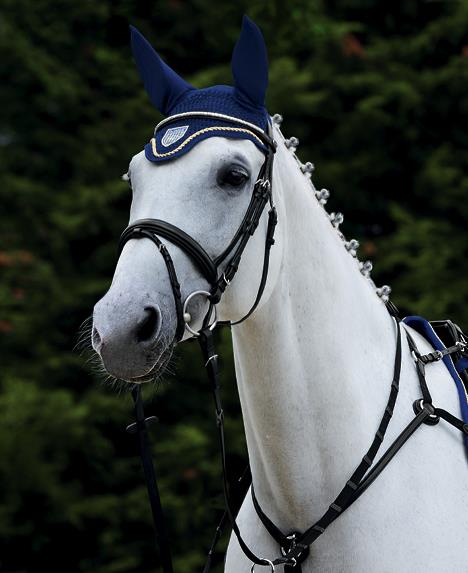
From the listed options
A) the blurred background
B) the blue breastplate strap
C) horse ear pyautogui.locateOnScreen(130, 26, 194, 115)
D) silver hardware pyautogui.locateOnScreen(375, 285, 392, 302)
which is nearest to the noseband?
horse ear pyautogui.locateOnScreen(130, 26, 194, 115)

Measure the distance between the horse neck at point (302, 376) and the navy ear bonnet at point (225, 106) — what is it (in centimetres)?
18

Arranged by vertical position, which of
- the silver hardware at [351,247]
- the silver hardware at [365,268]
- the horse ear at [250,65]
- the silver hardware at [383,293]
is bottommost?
the silver hardware at [383,293]

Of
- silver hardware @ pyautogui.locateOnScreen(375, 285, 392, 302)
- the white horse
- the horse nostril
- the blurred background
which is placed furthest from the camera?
the blurred background

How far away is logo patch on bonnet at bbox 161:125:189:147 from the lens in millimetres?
2303

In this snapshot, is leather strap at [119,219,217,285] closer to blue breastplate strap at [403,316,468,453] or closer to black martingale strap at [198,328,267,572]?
black martingale strap at [198,328,267,572]

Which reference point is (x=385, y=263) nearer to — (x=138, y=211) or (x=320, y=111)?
(x=320, y=111)

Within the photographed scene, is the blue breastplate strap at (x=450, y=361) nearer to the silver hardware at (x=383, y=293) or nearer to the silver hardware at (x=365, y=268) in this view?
the silver hardware at (x=383, y=293)

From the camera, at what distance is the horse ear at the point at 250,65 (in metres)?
2.34

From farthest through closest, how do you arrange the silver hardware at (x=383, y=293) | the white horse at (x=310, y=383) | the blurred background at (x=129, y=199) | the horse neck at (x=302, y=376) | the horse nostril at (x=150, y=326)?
the blurred background at (x=129, y=199), the silver hardware at (x=383, y=293), the horse neck at (x=302, y=376), the white horse at (x=310, y=383), the horse nostril at (x=150, y=326)

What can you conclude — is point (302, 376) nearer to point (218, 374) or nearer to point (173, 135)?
point (218, 374)

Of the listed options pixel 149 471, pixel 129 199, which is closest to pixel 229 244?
pixel 149 471

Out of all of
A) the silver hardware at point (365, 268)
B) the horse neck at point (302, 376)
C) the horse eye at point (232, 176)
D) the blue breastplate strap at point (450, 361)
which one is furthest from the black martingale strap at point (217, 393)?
the blue breastplate strap at point (450, 361)

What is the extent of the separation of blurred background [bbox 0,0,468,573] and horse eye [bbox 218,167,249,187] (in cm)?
350

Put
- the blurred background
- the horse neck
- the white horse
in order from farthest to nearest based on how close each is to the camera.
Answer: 1. the blurred background
2. the horse neck
3. the white horse
